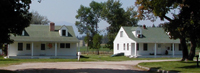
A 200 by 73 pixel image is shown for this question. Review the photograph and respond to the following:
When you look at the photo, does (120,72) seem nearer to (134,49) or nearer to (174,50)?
(134,49)

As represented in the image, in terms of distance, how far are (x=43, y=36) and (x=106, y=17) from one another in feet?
109

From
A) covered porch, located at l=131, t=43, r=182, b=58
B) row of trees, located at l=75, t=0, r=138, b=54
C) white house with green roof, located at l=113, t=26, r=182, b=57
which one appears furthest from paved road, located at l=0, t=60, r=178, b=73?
row of trees, located at l=75, t=0, r=138, b=54

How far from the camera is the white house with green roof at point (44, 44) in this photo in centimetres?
3644

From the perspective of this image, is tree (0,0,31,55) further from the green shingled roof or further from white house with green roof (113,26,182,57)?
white house with green roof (113,26,182,57)

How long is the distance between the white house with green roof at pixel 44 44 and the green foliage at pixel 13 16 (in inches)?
746

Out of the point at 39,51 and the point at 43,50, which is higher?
the point at 43,50

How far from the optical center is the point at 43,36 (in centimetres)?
3825

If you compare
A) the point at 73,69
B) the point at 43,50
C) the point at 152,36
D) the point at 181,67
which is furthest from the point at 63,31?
the point at 181,67

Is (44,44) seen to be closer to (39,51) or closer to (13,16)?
(39,51)

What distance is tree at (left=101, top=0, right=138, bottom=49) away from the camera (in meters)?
68.1

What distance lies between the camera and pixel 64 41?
37156mm

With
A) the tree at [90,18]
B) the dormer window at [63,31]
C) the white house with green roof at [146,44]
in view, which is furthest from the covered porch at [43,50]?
the tree at [90,18]

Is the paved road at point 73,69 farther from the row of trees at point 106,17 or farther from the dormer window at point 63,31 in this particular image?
the row of trees at point 106,17

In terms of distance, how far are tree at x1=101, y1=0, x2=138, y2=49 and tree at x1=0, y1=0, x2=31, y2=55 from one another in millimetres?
50672
